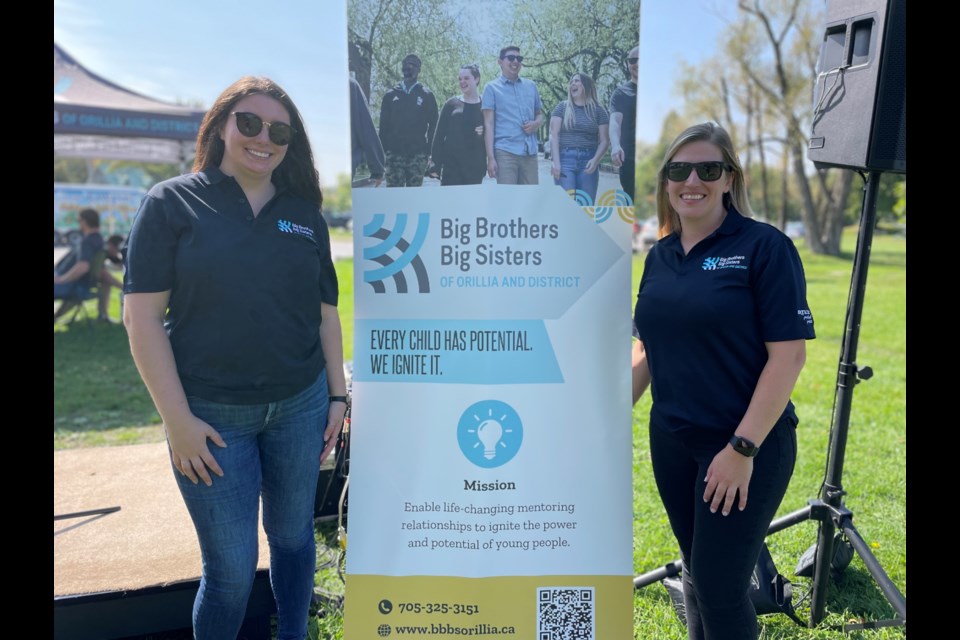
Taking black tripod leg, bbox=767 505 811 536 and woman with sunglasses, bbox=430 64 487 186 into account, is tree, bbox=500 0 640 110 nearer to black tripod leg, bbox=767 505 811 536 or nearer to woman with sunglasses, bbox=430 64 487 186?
woman with sunglasses, bbox=430 64 487 186

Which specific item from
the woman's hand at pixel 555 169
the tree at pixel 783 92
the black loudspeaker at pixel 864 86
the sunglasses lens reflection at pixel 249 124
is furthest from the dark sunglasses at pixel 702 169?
the tree at pixel 783 92

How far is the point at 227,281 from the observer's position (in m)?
1.65

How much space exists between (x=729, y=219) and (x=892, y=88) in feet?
3.28

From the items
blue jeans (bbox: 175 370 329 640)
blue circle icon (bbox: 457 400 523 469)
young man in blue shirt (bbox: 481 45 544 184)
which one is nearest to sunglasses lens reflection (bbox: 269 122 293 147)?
young man in blue shirt (bbox: 481 45 544 184)

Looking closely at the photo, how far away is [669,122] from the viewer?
3531 centimetres

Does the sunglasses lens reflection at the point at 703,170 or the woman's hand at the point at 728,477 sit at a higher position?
the sunglasses lens reflection at the point at 703,170

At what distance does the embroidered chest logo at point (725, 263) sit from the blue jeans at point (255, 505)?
3.96ft

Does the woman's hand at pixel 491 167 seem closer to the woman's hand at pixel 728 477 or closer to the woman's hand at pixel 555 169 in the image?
the woman's hand at pixel 555 169

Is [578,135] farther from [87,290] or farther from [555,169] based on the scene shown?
[87,290]

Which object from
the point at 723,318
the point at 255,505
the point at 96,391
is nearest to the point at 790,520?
the point at 723,318

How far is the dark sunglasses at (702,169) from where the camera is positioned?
1.78 meters

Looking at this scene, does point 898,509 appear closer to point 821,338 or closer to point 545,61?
point 545,61
